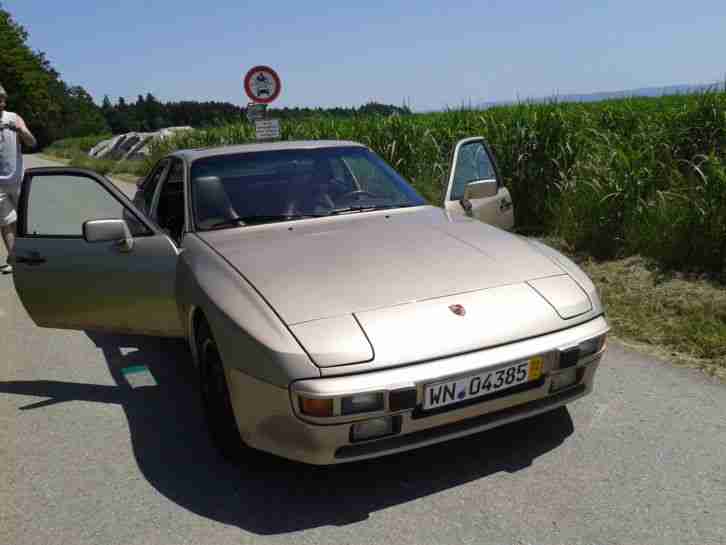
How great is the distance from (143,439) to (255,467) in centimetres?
71

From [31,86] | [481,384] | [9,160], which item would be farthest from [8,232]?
[31,86]

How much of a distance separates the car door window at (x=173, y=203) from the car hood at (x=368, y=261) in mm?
515

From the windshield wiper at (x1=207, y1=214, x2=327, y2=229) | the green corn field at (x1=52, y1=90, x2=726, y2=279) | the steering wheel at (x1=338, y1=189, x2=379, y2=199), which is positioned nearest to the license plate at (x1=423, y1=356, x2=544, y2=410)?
the windshield wiper at (x1=207, y1=214, x2=327, y2=229)

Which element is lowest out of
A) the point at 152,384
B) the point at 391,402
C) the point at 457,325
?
the point at 152,384

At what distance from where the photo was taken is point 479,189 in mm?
4293

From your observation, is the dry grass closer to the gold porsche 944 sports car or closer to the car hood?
the gold porsche 944 sports car

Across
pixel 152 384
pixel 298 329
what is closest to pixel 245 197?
pixel 152 384

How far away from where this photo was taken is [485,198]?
4.70 metres

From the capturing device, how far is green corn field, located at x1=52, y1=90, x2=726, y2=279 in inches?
217

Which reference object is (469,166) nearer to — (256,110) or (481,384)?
(481,384)

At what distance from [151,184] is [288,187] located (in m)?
1.62

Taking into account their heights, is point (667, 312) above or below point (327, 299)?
below

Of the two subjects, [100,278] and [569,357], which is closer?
[569,357]

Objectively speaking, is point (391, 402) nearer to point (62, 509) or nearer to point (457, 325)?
point (457, 325)
